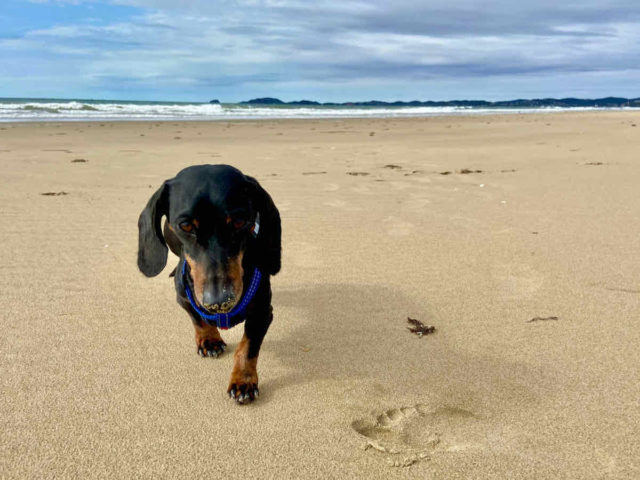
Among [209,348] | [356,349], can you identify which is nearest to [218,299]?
[209,348]

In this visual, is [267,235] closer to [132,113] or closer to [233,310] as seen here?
[233,310]

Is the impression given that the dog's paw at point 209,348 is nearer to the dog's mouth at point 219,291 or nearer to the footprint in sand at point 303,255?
the dog's mouth at point 219,291

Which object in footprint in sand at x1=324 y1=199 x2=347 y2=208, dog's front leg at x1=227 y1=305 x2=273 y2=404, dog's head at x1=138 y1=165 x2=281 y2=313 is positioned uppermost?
dog's head at x1=138 y1=165 x2=281 y2=313

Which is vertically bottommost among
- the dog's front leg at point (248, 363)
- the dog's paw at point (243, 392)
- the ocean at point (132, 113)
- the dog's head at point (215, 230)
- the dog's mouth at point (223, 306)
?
the dog's paw at point (243, 392)

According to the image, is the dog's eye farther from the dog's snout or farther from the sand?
the sand

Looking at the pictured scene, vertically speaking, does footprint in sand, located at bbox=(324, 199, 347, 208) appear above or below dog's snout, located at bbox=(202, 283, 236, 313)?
below

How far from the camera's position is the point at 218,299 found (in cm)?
186

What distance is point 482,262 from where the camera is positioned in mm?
3754

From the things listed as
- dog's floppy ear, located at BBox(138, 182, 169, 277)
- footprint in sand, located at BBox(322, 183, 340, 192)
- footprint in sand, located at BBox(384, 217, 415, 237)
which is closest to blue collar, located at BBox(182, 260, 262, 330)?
dog's floppy ear, located at BBox(138, 182, 169, 277)

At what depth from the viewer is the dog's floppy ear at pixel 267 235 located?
2387 mm

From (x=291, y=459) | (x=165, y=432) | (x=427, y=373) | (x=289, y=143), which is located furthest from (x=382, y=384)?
(x=289, y=143)

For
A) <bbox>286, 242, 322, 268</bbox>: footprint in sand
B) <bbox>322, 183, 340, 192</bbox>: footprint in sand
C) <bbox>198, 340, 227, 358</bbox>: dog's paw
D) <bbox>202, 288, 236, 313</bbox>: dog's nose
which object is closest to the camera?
<bbox>202, 288, 236, 313</bbox>: dog's nose

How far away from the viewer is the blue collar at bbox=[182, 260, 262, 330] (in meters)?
2.29

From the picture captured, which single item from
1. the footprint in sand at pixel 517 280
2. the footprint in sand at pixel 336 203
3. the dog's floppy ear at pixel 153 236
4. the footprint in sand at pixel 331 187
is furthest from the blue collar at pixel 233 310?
the footprint in sand at pixel 331 187
